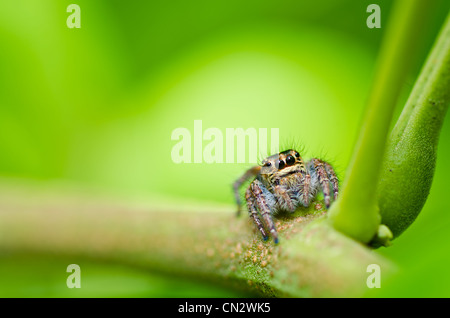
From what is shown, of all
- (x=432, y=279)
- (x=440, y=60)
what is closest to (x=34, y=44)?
(x=440, y=60)

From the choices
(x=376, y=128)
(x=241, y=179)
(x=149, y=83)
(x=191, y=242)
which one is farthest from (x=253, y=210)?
(x=149, y=83)

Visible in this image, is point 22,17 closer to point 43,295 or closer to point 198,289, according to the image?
point 43,295

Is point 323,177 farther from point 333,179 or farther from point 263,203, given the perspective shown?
point 263,203

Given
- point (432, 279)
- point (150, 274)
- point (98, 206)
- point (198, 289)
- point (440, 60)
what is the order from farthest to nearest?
point (98, 206) < point (150, 274) < point (198, 289) < point (440, 60) < point (432, 279)

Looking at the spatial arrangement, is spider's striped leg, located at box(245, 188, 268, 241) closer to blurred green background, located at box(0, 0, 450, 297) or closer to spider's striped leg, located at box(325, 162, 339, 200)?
spider's striped leg, located at box(325, 162, 339, 200)

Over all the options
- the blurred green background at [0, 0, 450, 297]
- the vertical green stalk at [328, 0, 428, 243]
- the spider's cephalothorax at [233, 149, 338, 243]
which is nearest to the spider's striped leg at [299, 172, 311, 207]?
the spider's cephalothorax at [233, 149, 338, 243]
